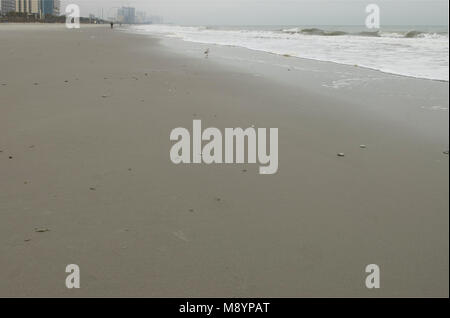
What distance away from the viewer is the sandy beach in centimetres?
165

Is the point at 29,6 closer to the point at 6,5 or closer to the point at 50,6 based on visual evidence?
the point at 50,6

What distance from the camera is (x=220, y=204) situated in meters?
2.30

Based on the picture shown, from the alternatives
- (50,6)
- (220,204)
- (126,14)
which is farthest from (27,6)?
(220,204)

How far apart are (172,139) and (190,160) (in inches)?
19.7

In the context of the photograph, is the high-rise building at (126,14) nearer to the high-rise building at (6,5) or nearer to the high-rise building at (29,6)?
the high-rise building at (29,6)

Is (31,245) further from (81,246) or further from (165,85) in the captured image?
(165,85)

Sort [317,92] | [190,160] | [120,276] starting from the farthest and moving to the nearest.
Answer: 1. [317,92]
2. [190,160]
3. [120,276]

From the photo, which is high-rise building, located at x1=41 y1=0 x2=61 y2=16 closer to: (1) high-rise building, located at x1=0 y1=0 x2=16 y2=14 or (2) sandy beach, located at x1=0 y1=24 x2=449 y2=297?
(1) high-rise building, located at x1=0 y1=0 x2=16 y2=14

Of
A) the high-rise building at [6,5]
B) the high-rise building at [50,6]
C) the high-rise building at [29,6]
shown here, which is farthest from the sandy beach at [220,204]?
the high-rise building at [6,5]

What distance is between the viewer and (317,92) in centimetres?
562

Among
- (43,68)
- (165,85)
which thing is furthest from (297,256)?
(43,68)

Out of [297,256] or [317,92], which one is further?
[317,92]

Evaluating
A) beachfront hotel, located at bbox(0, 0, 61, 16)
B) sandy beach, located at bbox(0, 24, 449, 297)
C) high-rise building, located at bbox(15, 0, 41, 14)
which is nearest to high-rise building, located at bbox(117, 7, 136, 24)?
beachfront hotel, located at bbox(0, 0, 61, 16)

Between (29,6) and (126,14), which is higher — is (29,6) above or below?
below
